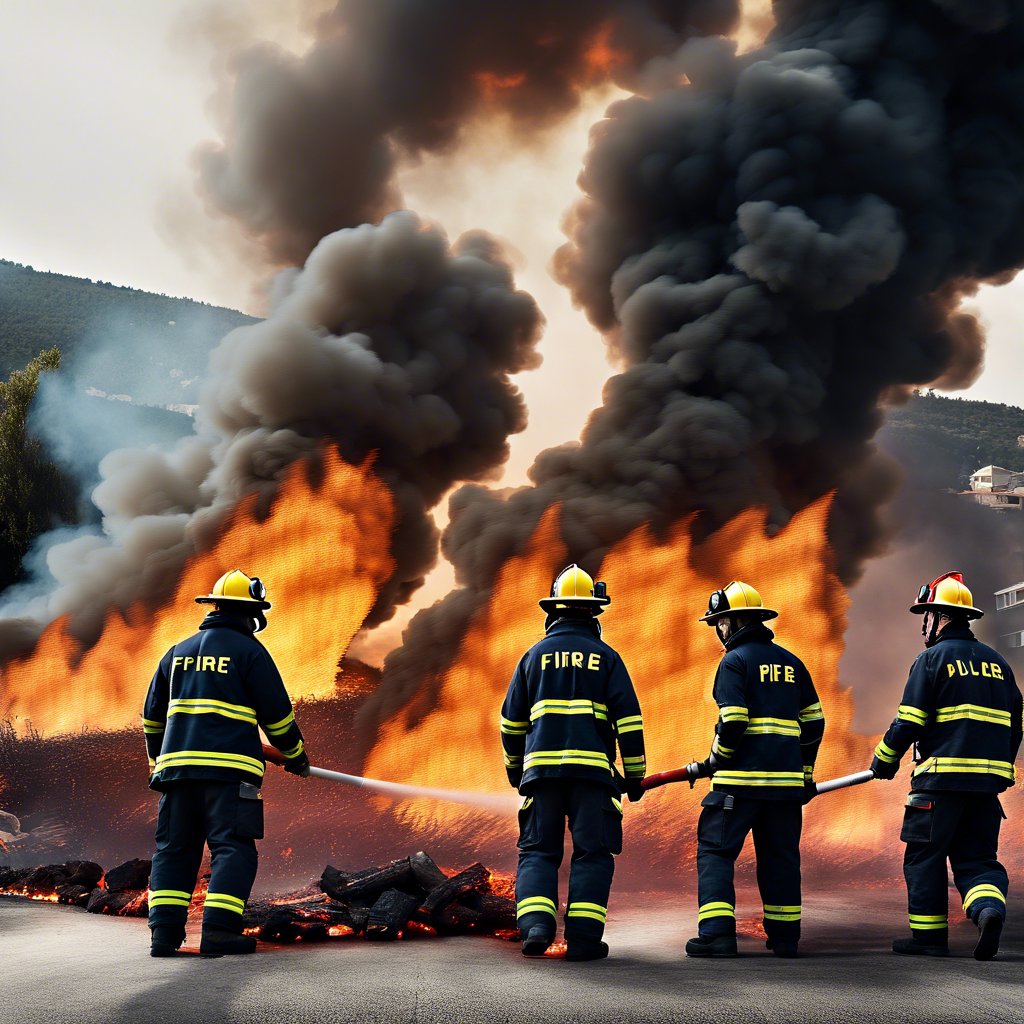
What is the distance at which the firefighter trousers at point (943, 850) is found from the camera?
6836 mm

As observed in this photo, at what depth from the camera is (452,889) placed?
827 centimetres

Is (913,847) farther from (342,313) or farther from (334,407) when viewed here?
(342,313)

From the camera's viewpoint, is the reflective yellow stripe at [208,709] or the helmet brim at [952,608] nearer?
the reflective yellow stripe at [208,709]

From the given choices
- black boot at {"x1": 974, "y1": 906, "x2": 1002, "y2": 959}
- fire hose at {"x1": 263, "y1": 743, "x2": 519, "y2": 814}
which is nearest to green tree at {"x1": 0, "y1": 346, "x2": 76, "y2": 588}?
fire hose at {"x1": 263, "y1": 743, "x2": 519, "y2": 814}

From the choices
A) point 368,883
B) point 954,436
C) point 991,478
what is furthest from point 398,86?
point 954,436

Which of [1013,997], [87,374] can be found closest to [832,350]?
[1013,997]

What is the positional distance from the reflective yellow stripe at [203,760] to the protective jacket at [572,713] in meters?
1.63

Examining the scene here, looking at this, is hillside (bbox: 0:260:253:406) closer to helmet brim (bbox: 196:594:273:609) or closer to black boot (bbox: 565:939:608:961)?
helmet brim (bbox: 196:594:273:609)

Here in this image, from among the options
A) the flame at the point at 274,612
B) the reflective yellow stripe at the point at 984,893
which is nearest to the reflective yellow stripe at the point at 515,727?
the reflective yellow stripe at the point at 984,893

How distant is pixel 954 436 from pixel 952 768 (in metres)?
39.9

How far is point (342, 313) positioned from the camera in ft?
55.0

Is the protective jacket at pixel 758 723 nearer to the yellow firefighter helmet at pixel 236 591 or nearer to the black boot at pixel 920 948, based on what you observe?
the black boot at pixel 920 948

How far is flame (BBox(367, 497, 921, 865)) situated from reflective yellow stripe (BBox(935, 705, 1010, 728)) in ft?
18.9

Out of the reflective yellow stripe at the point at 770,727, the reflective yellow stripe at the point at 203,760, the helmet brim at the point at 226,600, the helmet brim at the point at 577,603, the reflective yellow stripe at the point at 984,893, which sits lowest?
the reflective yellow stripe at the point at 984,893
